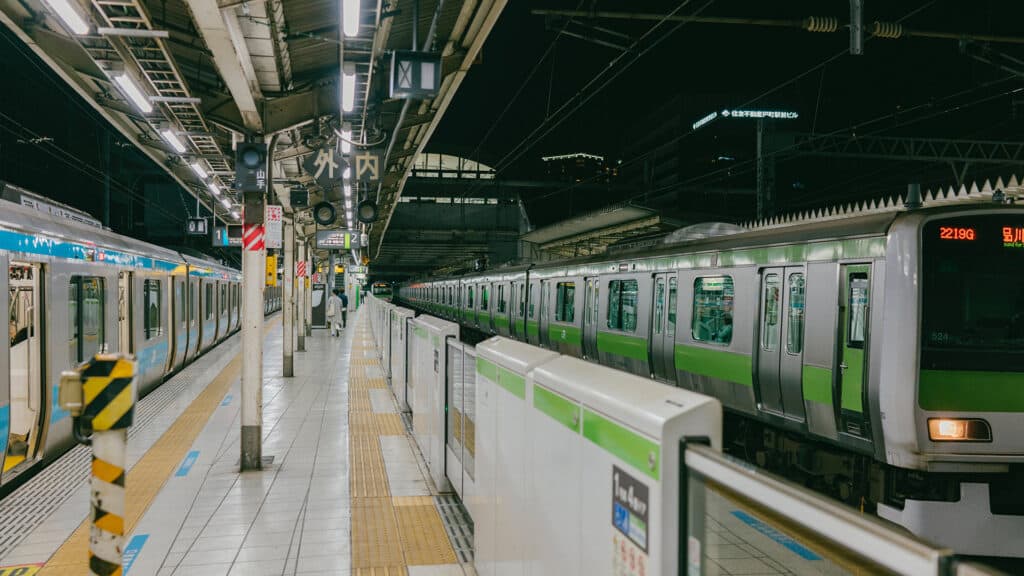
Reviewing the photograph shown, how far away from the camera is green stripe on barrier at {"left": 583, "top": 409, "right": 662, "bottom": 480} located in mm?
2141

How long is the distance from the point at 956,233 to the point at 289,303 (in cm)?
1201

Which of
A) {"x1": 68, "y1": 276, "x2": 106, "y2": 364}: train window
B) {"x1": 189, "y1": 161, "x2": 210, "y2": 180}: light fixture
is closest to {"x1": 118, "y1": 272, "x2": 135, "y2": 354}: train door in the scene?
{"x1": 68, "y1": 276, "x2": 106, "y2": 364}: train window

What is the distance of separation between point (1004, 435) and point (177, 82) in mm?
7318

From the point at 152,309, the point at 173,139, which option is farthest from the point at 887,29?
the point at 152,309

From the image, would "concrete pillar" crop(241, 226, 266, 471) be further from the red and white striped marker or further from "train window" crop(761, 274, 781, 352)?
"train window" crop(761, 274, 781, 352)

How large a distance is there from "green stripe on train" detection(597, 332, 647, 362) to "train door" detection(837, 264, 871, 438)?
4068 millimetres

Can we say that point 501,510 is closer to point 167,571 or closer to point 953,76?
point 167,571

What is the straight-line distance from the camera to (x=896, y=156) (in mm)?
16109

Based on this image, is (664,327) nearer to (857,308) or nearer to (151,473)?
(857,308)

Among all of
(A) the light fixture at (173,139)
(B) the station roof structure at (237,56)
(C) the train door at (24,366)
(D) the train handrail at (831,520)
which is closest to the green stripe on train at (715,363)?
(B) the station roof structure at (237,56)

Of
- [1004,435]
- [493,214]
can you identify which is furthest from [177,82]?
[493,214]

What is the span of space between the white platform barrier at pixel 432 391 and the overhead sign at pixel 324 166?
256 cm

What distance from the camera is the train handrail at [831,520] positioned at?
1323mm

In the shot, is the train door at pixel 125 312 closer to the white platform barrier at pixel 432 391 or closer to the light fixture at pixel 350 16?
the white platform barrier at pixel 432 391
